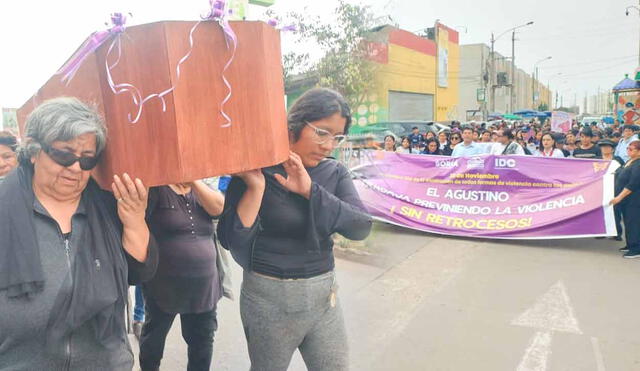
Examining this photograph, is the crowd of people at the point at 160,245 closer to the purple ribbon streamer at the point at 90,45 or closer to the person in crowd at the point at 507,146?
the purple ribbon streamer at the point at 90,45

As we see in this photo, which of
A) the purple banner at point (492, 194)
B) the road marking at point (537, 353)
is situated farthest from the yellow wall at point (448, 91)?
the road marking at point (537, 353)

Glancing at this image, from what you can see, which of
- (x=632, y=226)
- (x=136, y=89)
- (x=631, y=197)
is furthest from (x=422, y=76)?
(x=136, y=89)

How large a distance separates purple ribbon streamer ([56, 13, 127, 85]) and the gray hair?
0.09 meters

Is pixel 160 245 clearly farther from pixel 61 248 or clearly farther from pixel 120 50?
pixel 120 50

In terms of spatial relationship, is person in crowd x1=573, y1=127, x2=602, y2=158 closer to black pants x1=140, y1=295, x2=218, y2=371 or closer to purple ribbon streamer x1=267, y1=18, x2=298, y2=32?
black pants x1=140, y1=295, x2=218, y2=371

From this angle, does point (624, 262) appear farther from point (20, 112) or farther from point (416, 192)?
point (20, 112)

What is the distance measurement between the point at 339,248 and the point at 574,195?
327cm

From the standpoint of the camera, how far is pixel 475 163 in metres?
7.71

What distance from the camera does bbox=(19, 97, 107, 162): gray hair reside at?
1.47 m

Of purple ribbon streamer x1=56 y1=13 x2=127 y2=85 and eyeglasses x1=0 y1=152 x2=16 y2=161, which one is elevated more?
purple ribbon streamer x1=56 y1=13 x2=127 y2=85

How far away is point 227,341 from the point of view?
3.98 meters

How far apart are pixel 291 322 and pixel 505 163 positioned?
20.8 ft

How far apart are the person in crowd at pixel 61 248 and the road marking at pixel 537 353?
9.64ft

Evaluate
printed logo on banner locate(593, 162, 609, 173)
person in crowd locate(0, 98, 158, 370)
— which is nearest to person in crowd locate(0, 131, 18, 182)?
person in crowd locate(0, 98, 158, 370)
